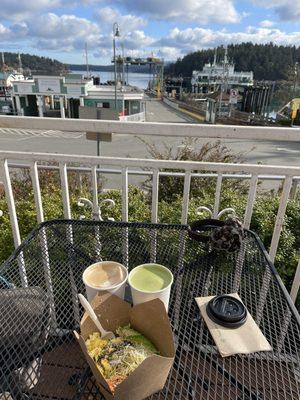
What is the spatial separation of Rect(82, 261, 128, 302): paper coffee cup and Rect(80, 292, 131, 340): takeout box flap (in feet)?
0.12

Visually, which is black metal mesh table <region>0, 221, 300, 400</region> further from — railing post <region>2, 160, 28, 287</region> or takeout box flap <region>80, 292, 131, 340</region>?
takeout box flap <region>80, 292, 131, 340</region>

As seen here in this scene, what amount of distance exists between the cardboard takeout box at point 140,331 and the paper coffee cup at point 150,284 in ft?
0.17

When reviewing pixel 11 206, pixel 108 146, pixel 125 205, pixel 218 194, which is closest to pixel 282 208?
pixel 218 194

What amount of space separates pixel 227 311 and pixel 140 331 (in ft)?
0.95

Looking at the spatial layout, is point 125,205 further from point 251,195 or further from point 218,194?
point 251,195

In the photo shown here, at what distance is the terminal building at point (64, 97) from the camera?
960 inches

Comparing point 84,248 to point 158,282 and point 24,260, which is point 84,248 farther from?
point 158,282

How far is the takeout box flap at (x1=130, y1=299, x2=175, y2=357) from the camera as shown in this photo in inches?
30.0

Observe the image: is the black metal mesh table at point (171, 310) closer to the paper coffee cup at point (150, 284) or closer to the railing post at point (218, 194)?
the paper coffee cup at point (150, 284)

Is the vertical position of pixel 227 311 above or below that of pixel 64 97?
above

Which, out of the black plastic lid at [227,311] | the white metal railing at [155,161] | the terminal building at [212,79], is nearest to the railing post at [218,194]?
the white metal railing at [155,161]

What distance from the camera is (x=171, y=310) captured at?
1029 millimetres

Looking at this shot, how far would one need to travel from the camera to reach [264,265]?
3.68ft

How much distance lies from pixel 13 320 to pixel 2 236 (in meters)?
1.38
